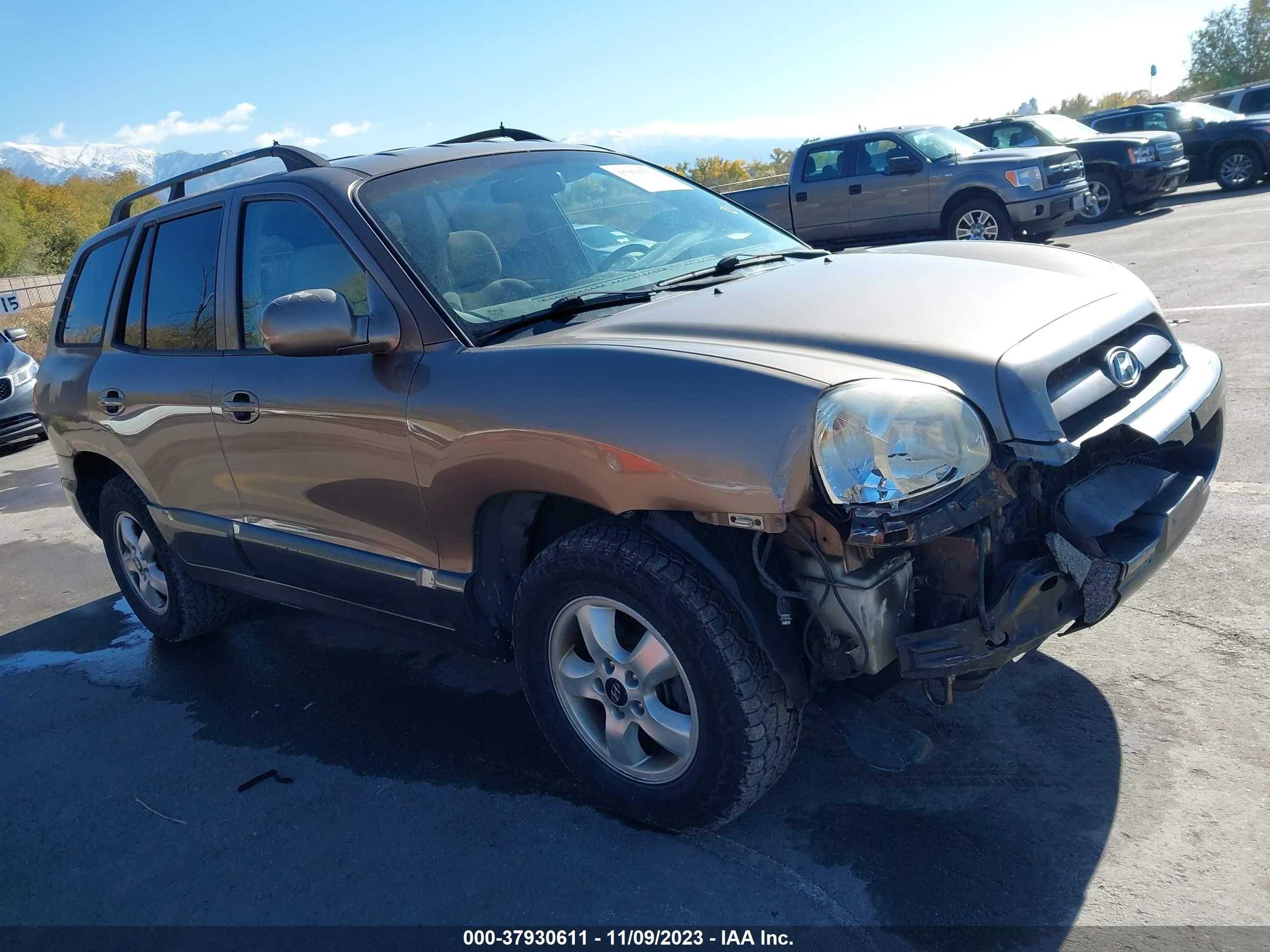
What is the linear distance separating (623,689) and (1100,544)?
1296mm

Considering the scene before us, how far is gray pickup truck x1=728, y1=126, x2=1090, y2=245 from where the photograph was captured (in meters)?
12.3

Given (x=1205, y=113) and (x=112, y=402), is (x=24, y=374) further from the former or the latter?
(x=1205, y=113)

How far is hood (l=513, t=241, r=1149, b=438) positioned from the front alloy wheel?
2.49 feet

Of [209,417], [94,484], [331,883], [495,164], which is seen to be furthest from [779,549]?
[94,484]

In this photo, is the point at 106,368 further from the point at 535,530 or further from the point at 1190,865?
the point at 1190,865

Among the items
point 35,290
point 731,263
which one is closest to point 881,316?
point 731,263

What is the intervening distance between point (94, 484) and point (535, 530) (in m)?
3.12

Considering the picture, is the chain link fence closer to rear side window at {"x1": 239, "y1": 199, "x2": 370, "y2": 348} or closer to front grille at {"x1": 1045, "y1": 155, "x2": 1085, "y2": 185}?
front grille at {"x1": 1045, "y1": 155, "x2": 1085, "y2": 185}

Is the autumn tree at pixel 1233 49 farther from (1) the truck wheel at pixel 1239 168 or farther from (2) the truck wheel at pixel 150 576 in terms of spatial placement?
(2) the truck wheel at pixel 150 576

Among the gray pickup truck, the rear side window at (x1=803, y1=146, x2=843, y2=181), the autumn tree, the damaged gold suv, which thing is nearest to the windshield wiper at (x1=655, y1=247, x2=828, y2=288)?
the damaged gold suv

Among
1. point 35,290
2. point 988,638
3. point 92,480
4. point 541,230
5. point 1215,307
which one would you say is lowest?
point 1215,307

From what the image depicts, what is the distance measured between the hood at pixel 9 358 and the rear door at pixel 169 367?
7175 mm

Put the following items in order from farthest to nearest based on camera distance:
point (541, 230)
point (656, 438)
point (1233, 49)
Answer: point (1233, 49) < point (541, 230) < point (656, 438)

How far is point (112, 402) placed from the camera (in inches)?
175
